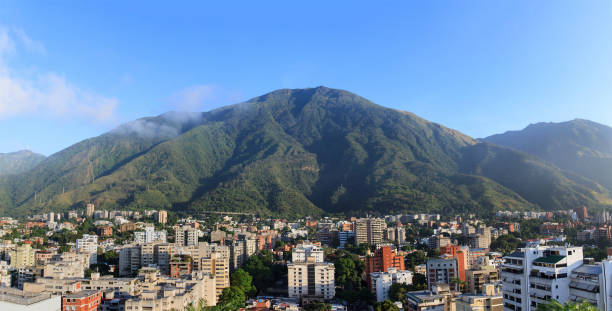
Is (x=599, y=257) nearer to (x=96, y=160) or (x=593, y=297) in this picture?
(x=593, y=297)

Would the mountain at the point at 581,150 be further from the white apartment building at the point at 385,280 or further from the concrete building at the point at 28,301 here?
the concrete building at the point at 28,301

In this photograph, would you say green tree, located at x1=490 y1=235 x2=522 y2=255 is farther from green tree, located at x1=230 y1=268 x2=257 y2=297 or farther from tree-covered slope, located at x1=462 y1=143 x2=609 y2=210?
tree-covered slope, located at x1=462 y1=143 x2=609 y2=210

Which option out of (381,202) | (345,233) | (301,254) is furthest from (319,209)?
(301,254)

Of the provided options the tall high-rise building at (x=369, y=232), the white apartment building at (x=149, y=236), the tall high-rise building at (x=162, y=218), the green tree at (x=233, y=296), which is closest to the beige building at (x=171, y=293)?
the green tree at (x=233, y=296)

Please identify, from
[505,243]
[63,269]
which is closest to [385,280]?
[63,269]

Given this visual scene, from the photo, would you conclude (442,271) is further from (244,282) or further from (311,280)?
(244,282)
